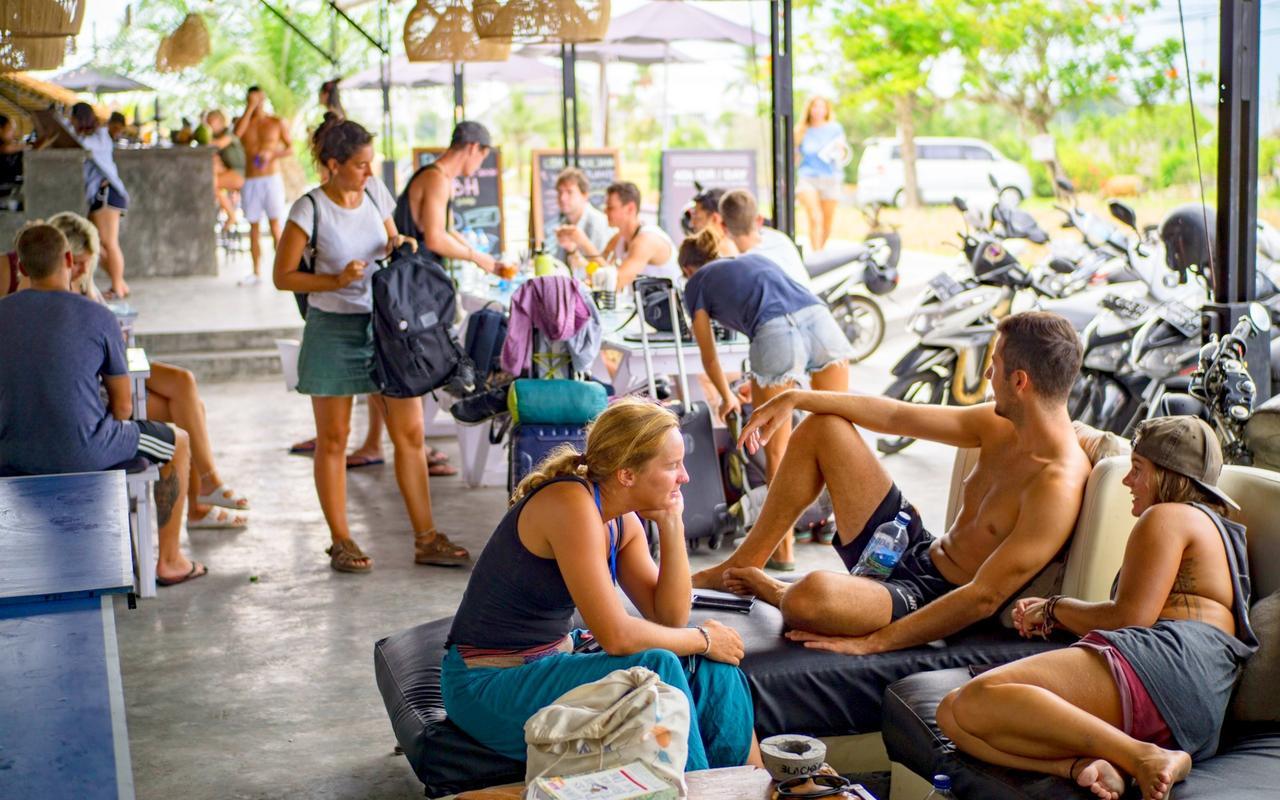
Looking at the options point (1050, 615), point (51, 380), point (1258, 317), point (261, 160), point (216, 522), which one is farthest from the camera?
point (261, 160)

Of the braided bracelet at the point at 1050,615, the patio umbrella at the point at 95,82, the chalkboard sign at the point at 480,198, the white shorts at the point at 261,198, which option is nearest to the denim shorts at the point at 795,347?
the braided bracelet at the point at 1050,615

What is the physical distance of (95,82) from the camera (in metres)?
22.8

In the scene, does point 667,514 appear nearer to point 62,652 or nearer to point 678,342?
point 62,652

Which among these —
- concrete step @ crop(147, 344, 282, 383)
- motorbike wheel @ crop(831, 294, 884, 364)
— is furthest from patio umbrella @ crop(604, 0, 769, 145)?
concrete step @ crop(147, 344, 282, 383)

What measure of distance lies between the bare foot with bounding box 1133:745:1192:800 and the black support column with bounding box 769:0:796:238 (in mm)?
4838

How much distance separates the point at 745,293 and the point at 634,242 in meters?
2.28

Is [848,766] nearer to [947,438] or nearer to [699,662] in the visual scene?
[699,662]

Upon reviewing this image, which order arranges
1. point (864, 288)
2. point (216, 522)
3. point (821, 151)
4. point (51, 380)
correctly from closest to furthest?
1. point (51, 380)
2. point (216, 522)
3. point (864, 288)
4. point (821, 151)

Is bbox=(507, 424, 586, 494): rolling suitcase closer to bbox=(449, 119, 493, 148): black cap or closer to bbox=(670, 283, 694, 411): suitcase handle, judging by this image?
bbox=(670, 283, 694, 411): suitcase handle

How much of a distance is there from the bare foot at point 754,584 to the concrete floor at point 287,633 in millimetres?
1105

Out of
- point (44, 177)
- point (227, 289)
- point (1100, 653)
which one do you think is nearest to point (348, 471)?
point (1100, 653)

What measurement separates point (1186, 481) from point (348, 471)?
5.58 meters

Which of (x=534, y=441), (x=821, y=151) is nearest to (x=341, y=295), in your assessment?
(x=534, y=441)

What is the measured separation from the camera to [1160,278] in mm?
7691
